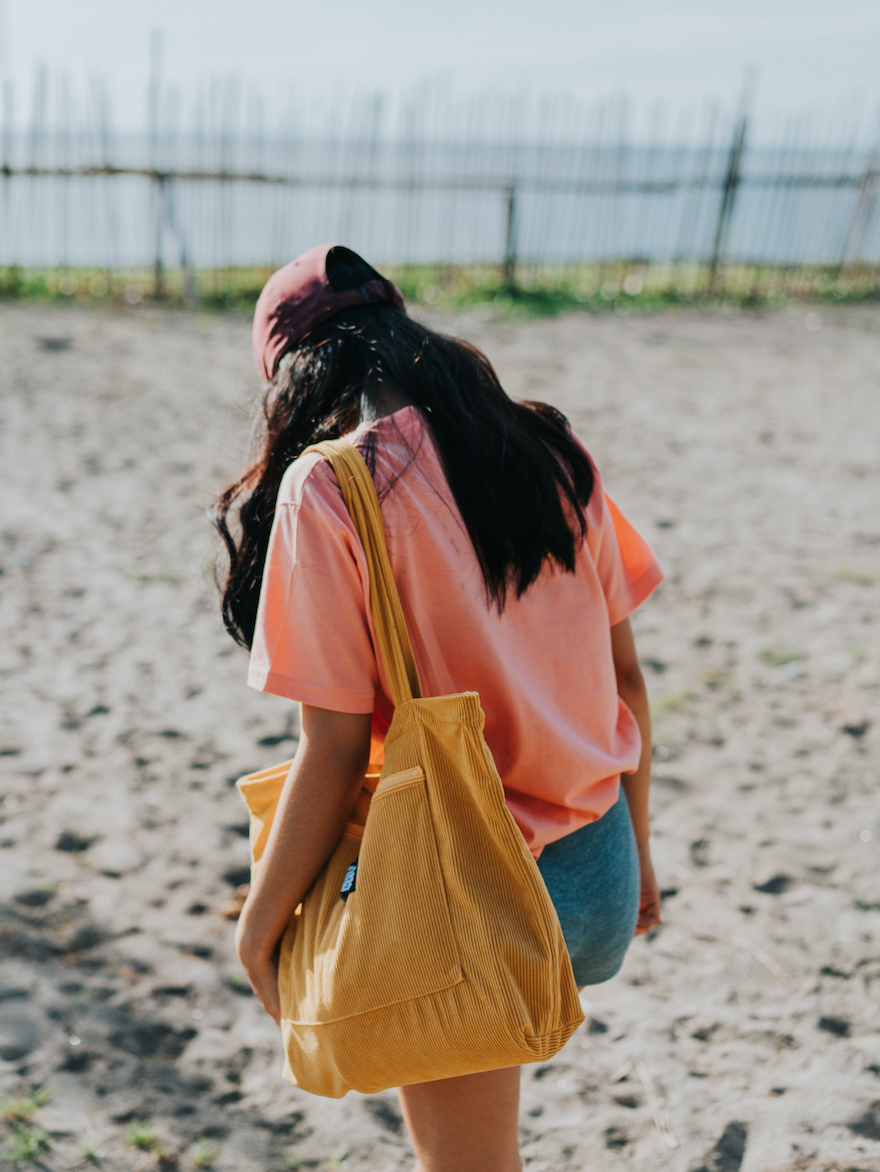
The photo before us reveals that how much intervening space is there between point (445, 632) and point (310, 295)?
1.49 ft

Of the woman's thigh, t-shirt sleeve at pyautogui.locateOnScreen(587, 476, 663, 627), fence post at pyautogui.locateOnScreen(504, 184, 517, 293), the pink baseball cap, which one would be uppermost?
the pink baseball cap

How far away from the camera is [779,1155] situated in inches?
73.0

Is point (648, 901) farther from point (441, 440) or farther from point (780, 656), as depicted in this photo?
point (780, 656)

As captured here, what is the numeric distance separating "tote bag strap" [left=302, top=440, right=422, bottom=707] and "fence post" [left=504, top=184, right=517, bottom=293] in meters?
9.83

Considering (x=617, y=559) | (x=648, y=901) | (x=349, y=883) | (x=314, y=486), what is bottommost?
(x=648, y=901)

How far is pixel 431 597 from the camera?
1.10m

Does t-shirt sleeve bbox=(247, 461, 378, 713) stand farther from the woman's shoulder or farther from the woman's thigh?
the woman's thigh

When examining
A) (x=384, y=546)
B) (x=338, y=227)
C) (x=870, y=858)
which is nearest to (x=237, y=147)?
(x=338, y=227)

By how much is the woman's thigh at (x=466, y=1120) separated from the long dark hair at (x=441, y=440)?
1.93ft

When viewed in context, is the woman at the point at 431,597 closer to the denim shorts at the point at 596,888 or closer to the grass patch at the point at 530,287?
the denim shorts at the point at 596,888

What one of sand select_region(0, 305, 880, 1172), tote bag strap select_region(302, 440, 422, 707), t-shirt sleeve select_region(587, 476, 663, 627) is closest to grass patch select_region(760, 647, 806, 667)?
sand select_region(0, 305, 880, 1172)

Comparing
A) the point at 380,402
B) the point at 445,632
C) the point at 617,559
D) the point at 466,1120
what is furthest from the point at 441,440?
the point at 466,1120

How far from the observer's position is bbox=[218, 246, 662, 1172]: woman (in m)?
1.06

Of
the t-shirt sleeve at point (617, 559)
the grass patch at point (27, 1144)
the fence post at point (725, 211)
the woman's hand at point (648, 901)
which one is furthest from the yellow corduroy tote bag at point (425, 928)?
the fence post at point (725, 211)
